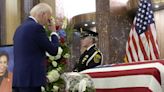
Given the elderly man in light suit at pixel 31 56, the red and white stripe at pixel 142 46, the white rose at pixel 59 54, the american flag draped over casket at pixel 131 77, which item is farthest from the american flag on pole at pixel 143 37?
the elderly man in light suit at pixel 31 56

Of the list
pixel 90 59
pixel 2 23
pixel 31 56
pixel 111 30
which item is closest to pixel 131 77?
pixel 31 56

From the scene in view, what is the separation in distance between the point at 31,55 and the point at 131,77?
84 centimetres

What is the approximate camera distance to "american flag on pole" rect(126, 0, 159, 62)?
A: 451cm

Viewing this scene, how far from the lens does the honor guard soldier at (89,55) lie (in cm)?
450

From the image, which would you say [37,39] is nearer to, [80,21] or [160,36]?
[160,36]

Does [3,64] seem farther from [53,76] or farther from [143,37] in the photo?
[143,37]

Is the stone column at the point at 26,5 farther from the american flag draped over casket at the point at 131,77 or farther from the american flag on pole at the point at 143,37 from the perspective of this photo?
the american flag draped over casket at the point at 131,77

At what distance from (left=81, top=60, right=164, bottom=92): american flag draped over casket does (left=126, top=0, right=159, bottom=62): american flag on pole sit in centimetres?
112

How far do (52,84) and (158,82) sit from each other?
90cm

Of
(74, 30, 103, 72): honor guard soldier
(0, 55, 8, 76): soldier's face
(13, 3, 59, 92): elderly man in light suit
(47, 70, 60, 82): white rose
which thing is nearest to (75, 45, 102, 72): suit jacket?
(74, 30, 103, 72): honor guard soldier

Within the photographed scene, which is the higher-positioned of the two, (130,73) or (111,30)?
(111,30)

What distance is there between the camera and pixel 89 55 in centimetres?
454

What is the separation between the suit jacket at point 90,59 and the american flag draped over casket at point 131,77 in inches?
35.7

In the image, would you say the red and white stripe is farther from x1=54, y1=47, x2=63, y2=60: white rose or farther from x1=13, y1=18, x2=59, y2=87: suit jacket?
x1=13, y1=18, x2=59, y2=87: suit jacket
